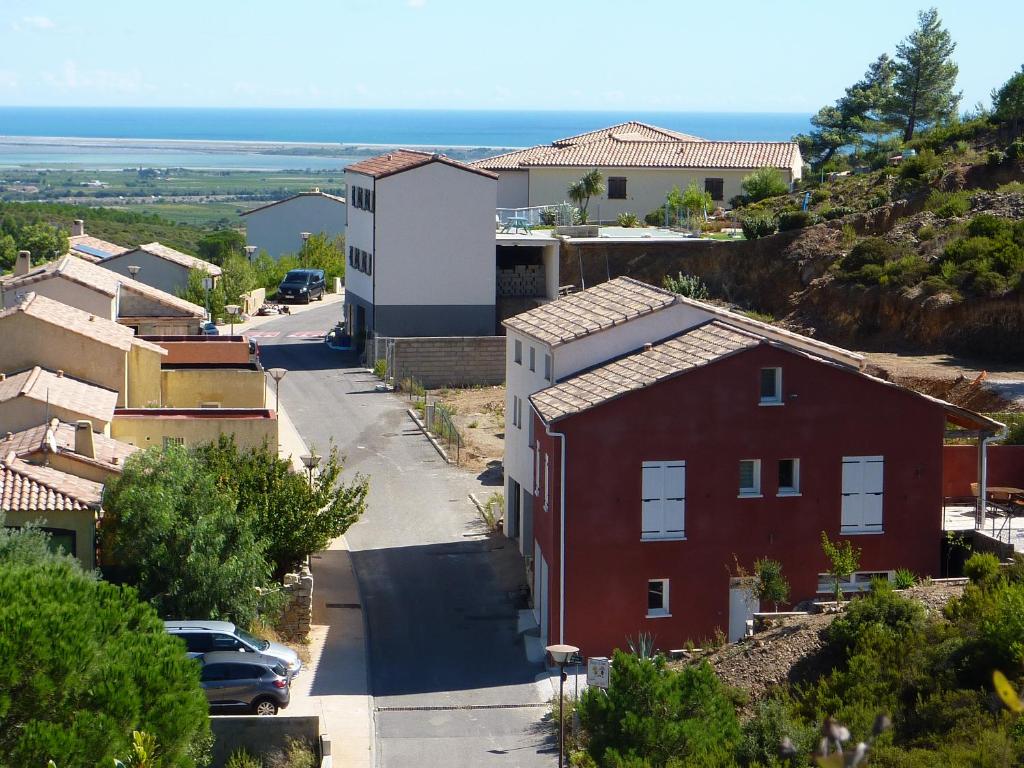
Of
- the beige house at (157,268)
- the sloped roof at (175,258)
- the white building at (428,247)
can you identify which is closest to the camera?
the white building at (428,247)

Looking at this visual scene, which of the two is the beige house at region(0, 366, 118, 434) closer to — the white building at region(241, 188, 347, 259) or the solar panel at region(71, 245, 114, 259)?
the solar panel at region(71, 245, 114, 259)

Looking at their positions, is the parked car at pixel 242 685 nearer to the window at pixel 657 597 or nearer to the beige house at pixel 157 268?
the window at pixel 657 597

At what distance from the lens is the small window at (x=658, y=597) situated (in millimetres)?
28828

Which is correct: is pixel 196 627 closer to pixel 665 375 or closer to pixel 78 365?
pixel 665 375

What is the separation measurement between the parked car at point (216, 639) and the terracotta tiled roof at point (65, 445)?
5.65 metres

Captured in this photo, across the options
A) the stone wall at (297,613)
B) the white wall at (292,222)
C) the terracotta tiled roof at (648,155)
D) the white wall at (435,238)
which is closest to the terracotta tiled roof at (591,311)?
the stone wall at (297,613)

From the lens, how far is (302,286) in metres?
77.0

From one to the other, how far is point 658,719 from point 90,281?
30.7 m

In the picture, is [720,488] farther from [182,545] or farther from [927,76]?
[927,76]

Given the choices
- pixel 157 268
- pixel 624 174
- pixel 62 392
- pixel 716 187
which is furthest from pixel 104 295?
Answer: pixel 716 187

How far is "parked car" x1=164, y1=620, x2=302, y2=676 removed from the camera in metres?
26.3

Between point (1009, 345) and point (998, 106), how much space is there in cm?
2195

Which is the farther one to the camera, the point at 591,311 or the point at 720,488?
the point at 591,311

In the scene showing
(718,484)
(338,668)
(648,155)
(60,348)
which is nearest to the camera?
(338,668)
